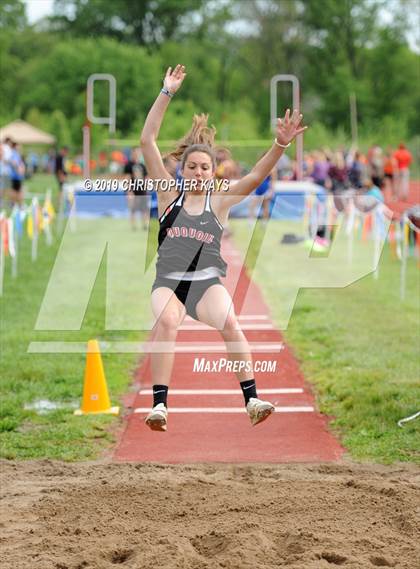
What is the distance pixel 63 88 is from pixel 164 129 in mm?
25584

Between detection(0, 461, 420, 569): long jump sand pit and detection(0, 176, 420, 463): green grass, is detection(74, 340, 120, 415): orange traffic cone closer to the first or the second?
detection(0, 176, 420, 463): green grass

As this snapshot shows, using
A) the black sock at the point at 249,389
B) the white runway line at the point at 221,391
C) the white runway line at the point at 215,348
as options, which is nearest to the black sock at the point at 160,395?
the black sock at the point at 249,389

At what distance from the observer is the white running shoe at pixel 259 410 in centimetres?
532

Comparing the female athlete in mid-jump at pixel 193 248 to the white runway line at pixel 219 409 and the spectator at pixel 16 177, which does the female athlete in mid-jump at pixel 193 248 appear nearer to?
the white runway line at pixel 219 409

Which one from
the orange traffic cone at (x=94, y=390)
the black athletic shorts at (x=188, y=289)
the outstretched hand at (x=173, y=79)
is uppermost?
the outstretched hand at (x=173, y=79)

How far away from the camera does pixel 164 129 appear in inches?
1521

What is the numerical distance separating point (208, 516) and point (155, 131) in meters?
2.28

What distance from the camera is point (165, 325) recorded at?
17.6 feet

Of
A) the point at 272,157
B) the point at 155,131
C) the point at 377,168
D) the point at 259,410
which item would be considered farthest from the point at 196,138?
the point at 377,168

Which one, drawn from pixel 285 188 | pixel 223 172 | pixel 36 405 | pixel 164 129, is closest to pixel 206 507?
pixel 36 405

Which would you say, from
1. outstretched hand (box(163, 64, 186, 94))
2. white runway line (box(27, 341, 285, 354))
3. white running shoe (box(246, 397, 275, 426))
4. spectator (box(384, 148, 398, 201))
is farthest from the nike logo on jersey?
spectator (box(384, 148, 398, 201))

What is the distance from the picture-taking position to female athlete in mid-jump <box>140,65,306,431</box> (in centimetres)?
541

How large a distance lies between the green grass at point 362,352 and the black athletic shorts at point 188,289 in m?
1.76

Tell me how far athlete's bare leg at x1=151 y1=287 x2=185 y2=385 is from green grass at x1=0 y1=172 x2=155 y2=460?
131 cm
